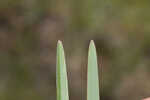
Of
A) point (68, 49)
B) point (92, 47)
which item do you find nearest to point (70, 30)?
point (68, 49)

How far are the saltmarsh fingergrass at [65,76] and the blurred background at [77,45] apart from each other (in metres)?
Result: 0.91

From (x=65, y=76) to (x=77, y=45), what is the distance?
936 millimetres

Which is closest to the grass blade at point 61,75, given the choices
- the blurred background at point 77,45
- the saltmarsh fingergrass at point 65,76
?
the saltmarsh fingergrass at point 65,76

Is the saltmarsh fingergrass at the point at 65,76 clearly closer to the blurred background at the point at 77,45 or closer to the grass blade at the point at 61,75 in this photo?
the grass blade at the point at 61,75

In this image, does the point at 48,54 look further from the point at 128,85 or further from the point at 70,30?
the point at 128,85

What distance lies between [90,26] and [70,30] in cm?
7

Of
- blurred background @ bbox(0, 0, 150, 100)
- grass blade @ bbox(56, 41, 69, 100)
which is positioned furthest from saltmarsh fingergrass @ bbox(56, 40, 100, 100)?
blurred background @ bbox(0, 0, 150, 100)

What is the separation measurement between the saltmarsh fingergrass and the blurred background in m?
0.91

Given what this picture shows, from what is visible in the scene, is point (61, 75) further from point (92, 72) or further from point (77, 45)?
point (77, 45)

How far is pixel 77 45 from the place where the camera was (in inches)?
47.8

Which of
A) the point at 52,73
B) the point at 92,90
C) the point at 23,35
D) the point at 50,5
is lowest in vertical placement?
the point at 92,90

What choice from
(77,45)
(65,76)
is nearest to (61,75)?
(65,76)

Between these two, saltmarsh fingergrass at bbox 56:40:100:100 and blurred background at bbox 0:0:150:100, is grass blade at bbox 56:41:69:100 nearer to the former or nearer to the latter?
saltmarsh fingergrass at bbox 56:40:100:100

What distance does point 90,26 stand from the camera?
1.22 meters
